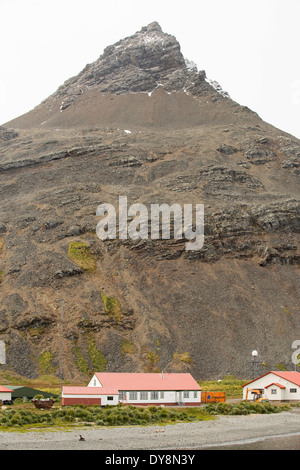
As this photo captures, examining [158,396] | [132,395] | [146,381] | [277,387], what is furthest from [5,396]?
[277,387]

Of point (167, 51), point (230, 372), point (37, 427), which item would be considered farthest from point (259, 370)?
point (167, 51)

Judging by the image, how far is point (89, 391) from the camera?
169ft

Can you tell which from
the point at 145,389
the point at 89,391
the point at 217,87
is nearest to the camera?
the point at 89,391

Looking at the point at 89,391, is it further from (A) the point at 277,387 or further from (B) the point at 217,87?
(B) the point at 217,87

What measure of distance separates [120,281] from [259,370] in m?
24.2

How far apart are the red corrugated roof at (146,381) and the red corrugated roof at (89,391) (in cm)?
170

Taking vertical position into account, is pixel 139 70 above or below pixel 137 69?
below

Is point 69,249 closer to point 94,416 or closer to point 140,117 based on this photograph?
point 94,416

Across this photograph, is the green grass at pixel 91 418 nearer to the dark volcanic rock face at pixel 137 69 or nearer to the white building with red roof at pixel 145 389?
the white building with red roof at pixel 145 389

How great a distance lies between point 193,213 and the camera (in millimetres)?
96188

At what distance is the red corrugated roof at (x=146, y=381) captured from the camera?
181 ft

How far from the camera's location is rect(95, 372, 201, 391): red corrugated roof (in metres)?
55.1

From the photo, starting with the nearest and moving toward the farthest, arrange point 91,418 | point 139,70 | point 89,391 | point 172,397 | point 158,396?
point 91,418
point 89,391
point 158,396
point 172,397
point 139,70

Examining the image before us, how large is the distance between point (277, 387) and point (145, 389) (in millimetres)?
15032
